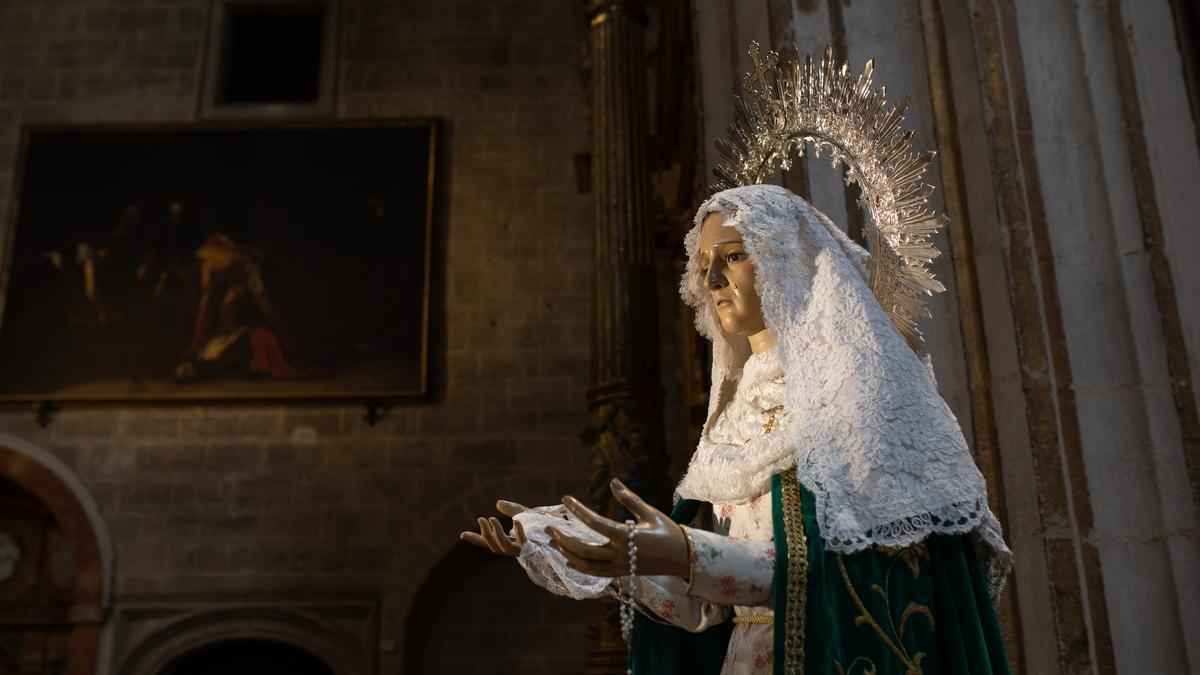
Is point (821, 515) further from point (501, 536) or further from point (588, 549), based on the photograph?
point (501, 536)

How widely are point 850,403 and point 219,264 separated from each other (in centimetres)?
842

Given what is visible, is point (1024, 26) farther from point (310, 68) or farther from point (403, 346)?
point (310, 68)

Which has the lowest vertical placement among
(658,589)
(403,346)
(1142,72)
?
(658,589)

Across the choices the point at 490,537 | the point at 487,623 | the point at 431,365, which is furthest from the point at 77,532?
the point at 490,537

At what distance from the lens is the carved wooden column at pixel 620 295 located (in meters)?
5.18

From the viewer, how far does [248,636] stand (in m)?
8.39

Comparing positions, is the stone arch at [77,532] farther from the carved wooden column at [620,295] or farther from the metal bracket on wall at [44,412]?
the carved wooden column at [620,295]

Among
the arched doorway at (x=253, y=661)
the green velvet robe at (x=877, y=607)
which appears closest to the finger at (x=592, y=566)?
the green velvet robe at (x=877, y=607)

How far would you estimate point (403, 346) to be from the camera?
905cm

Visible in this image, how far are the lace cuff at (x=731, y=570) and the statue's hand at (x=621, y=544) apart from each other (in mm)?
57

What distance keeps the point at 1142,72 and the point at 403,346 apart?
686 cm

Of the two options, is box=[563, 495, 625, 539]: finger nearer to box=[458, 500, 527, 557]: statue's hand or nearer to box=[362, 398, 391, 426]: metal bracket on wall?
box=[458, 500, 527, 557]: statue's hand

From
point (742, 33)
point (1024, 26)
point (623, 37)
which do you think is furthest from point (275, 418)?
point (1024, 26)

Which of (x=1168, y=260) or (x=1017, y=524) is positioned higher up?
(x=1168, y=260)
